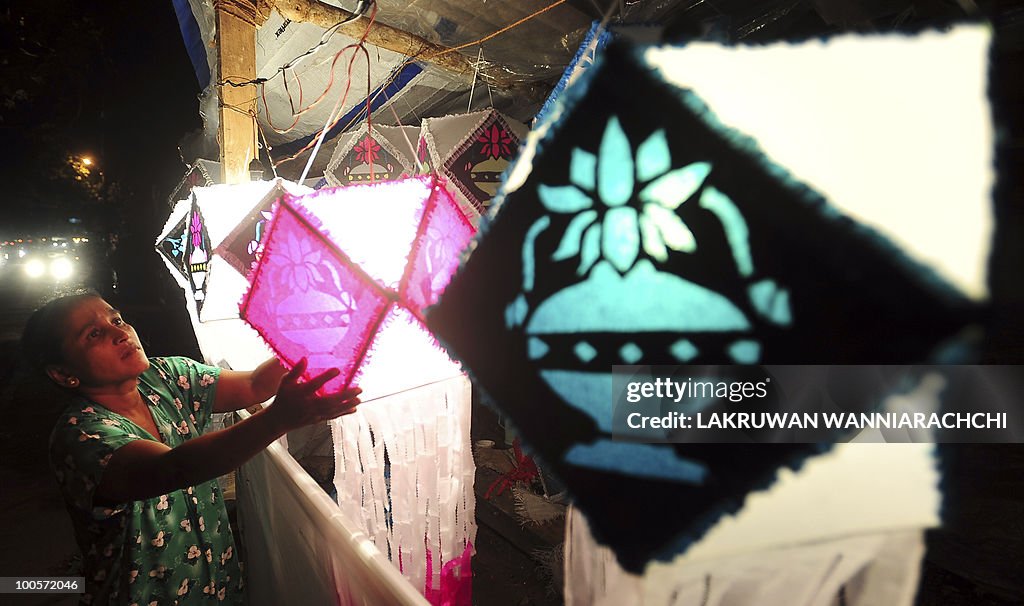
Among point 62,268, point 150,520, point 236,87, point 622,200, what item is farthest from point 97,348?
point 62,268

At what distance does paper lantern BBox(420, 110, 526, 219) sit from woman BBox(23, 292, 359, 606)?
268 centimetres

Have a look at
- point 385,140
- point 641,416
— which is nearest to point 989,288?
point 641,416

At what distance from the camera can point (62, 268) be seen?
137ft

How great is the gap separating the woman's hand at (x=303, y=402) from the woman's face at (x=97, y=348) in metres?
0.99

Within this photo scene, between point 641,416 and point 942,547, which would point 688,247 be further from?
point 942,547

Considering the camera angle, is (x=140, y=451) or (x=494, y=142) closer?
(x=140, y=451)

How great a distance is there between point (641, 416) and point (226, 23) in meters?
4.13

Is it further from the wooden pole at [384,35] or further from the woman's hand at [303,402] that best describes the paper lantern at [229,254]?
the woman's hand at [303,402]

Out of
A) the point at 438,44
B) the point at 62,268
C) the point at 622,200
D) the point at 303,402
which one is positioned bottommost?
the point at 303,402

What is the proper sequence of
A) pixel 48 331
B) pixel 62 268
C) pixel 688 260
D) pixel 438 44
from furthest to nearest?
pixel 62 268
pixel 438 44
pixel 48 331
pixel 688 260

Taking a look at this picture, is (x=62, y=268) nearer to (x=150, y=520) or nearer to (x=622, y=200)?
(x=150, y=520)

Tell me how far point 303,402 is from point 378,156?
13.3ft

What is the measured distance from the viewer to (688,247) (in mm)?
742

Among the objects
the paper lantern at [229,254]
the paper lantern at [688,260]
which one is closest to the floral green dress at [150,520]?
the paper lantern at [229,254]
